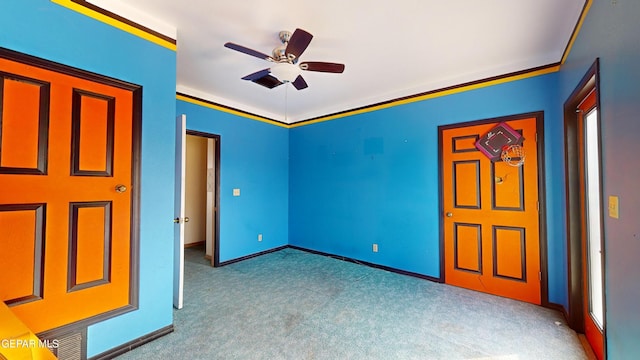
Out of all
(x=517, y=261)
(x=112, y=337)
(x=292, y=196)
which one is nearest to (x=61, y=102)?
(x=112, y=337)

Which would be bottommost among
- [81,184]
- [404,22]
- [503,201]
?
[503,201]

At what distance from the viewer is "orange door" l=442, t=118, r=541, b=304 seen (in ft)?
8.71

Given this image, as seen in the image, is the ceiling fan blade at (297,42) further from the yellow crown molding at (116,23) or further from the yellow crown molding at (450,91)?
the yellow crown molding at (450,91)

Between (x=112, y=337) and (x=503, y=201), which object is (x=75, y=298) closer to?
(x=112, y=337)

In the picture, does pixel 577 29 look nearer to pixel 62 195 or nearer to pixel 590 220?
pixel 590 220

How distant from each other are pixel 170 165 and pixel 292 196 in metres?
2.93

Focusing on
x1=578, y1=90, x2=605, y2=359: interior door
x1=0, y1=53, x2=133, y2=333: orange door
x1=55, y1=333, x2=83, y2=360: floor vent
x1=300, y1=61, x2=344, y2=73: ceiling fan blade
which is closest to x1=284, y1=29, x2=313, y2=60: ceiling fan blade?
x1=300, y1=61, x2=344, y2=73: ceiling fan blade

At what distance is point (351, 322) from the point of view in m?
2.28

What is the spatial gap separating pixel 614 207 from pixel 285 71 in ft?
7.68

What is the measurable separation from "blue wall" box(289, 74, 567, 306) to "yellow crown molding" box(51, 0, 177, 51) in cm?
272

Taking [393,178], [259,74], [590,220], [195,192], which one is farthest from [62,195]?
[590,220]

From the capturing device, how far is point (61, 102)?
1.63 m

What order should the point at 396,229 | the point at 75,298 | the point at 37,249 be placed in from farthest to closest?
the point at 396,229
the point at 75,298
the point at 37,249

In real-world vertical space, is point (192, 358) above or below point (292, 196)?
below
